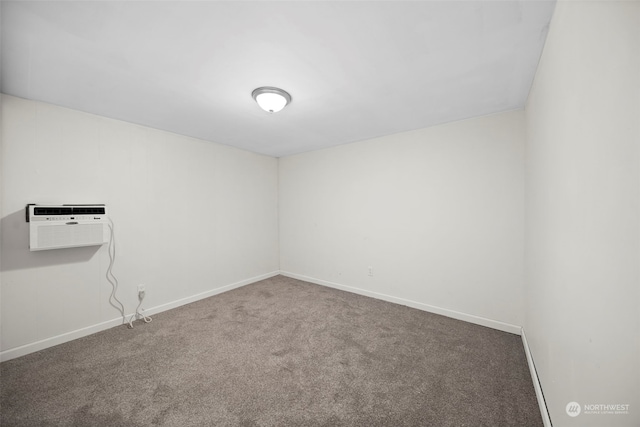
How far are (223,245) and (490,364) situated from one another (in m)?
3.58

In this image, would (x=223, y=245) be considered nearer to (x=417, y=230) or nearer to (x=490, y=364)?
(x=417, y=230)

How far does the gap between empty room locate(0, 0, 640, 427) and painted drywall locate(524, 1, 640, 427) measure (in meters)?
0.01

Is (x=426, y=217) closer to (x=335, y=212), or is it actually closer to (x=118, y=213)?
(x=335, y=212)

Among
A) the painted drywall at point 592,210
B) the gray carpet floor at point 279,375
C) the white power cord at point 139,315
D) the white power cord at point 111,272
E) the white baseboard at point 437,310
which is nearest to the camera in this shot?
the painted drywall at point 592,210

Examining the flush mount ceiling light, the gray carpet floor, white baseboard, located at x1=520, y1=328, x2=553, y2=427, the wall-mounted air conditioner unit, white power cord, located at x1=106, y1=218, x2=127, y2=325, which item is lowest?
the gray carpet floor

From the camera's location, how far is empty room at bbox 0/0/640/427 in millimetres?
1029

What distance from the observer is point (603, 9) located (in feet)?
2.73

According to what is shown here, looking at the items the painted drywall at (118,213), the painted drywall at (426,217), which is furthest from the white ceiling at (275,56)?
the painted drywall at (426,217)

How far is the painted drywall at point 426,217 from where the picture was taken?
2512 mm

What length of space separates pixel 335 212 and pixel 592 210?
3.11 metres

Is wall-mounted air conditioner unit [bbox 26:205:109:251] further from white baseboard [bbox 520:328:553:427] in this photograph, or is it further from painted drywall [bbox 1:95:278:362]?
white baseboard [bbox 520:328:553:427]

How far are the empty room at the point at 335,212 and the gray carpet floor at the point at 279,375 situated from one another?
20 millimetres

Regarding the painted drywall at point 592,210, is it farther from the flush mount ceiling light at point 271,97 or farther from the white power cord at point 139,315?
the white power cord at point 139,315

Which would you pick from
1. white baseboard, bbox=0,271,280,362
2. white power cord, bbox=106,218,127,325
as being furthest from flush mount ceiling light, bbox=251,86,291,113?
white baseboard, bbox=0,271,280,362
